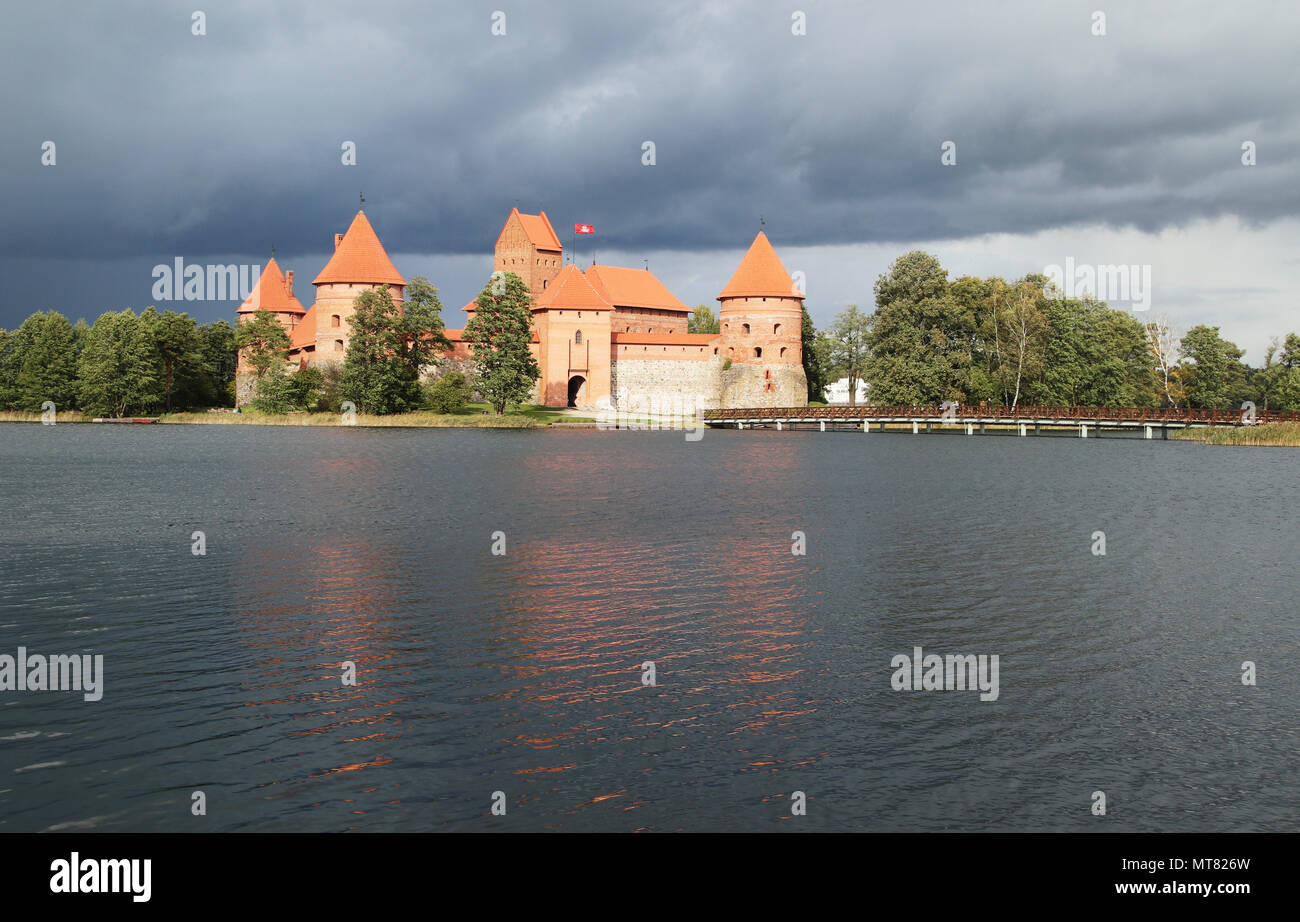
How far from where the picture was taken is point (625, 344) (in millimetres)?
72562

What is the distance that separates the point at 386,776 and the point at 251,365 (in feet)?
218

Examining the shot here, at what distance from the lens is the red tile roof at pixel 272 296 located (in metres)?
78.2

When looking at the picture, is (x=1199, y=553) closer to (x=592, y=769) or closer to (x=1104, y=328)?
(x=592, y=769)

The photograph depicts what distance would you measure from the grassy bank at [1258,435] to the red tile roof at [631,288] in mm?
41005

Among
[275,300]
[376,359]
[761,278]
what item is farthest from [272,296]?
[761,278]

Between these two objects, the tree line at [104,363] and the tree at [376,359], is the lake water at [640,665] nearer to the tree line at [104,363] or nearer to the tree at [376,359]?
the tree at [376,359]

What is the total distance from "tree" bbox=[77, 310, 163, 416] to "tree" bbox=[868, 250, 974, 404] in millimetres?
44356

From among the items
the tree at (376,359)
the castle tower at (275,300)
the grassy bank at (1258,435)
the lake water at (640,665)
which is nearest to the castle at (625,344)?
the castle tower at (275,300)

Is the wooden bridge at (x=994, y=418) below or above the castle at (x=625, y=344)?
below

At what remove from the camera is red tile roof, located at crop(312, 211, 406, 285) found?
6700 centimetres

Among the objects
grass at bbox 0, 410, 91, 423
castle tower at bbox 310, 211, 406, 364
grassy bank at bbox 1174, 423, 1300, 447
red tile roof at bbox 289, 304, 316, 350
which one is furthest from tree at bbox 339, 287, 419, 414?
grassy bank at bbox 1174, 423, 1300, 447

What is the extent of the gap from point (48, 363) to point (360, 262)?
2089 centimetres

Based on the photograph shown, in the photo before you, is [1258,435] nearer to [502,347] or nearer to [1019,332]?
[1019,332]
